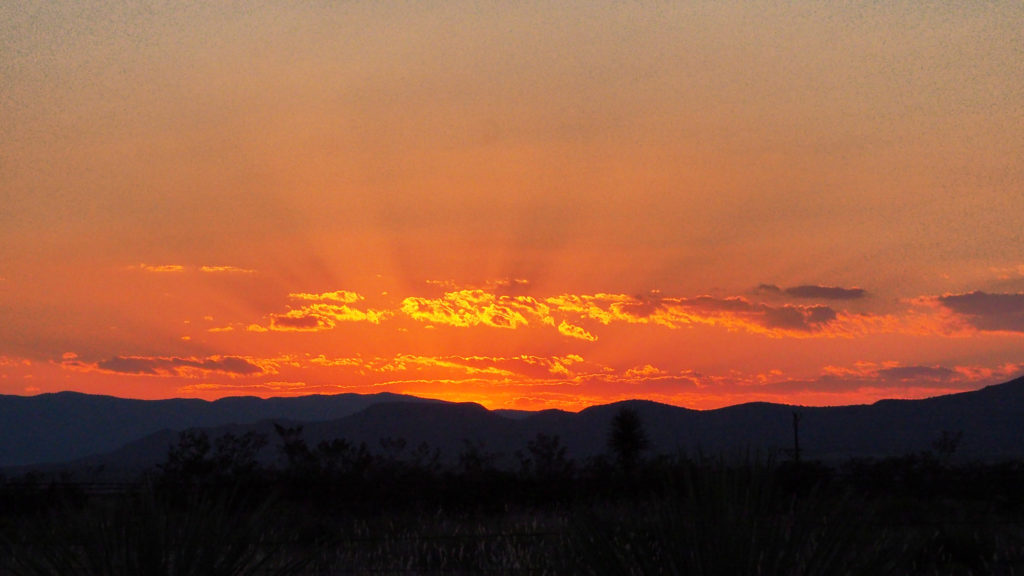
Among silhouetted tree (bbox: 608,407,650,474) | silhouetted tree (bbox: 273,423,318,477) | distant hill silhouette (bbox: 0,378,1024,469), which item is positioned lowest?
silhouetted tree (bbox: 273,423,318,477)

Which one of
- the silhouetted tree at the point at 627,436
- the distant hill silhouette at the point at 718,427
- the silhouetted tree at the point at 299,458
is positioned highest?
the distant hill silhouette at the point at 718,427

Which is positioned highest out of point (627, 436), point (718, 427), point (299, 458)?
point (718, 427)

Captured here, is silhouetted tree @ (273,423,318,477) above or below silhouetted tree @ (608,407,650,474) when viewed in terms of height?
below

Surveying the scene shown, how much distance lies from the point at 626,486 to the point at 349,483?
1132 cm

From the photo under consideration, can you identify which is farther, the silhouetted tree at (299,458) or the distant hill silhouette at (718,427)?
the distant hill silhouette at (718,427)

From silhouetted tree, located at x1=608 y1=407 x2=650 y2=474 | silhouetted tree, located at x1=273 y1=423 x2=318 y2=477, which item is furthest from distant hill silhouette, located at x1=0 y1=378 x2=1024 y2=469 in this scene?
silhouetted tree, located at x1=273 y1=423 x2=318 y2=477

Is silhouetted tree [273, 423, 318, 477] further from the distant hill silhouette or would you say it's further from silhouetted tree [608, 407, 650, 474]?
the distant hill silhouette

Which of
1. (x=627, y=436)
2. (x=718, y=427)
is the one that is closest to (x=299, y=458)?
(x=627, y=436)

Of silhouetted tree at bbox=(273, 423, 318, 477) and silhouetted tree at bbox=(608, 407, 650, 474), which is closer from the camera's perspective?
silhouetted tree at bbox=(273, 423, 318, 477)

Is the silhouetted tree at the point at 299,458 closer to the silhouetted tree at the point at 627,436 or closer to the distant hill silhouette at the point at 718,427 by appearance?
the silhouetted tree at the point at 627,436

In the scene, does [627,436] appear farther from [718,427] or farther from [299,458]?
[718,427]

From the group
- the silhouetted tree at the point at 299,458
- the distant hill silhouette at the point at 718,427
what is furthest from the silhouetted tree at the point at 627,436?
the distant hill silhouette at the point at 718,427

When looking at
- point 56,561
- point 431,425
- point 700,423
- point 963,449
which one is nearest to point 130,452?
point 431,425

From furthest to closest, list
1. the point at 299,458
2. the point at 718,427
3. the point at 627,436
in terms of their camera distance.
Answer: the point at 718,427 → the point at 627,436 → the point at 299,458
